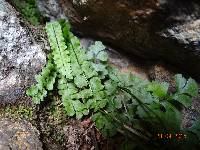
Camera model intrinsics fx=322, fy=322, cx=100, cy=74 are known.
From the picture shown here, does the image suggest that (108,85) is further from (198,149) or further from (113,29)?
(198,149)

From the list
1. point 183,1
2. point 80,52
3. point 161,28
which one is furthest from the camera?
point 80,52

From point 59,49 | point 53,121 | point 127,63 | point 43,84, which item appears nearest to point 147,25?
point 127,63

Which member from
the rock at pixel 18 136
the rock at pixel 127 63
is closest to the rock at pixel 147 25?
the rock at pixel 127 63

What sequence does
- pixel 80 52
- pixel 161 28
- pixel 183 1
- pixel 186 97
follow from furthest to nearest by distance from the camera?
1. pixel 80 52
2. pixel 186 97
3. pixel 161 28
4. pixel 183 1

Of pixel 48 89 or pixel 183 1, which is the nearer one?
pixel 183 1

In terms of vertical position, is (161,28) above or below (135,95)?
above

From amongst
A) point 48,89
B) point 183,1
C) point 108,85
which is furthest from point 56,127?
point 183,1

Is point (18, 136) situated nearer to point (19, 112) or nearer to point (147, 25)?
point (19, 112)

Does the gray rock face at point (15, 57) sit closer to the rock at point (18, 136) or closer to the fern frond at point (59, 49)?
the fern frond at point (59, 49)
